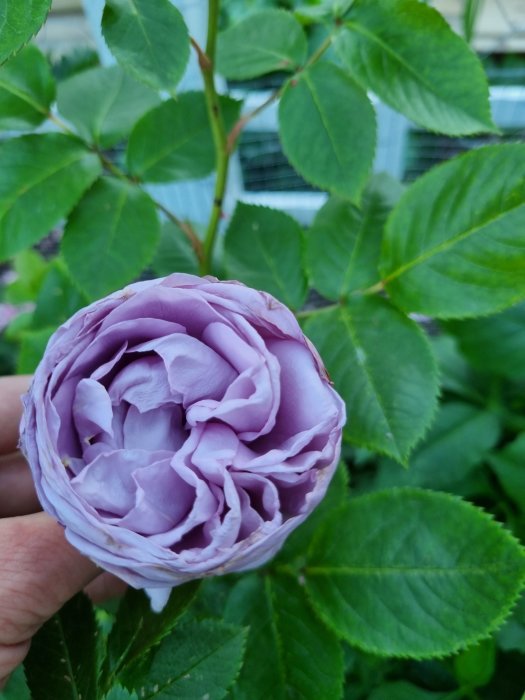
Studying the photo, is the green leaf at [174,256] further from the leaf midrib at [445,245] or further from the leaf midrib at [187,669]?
the leaf midrib at [187,669]

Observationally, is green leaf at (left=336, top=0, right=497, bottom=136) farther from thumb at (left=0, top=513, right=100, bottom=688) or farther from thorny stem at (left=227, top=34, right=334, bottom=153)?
thumb at (left=0, top=513, right=100, bottom=688)

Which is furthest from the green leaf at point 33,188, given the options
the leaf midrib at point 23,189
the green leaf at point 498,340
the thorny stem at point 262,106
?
the green leaf at point 498,340

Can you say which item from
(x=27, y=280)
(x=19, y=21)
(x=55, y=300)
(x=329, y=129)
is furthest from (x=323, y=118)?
(x=27, y=280)

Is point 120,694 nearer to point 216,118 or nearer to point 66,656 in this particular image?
point 66,656

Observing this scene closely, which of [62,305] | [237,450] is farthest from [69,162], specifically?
[237,450]

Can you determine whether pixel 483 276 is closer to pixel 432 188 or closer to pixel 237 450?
pixel 432 188

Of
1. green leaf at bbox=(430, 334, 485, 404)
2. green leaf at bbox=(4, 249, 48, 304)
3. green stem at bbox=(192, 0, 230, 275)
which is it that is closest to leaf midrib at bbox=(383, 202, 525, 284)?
green stem at bbox=(192, 0, 230, 275)
